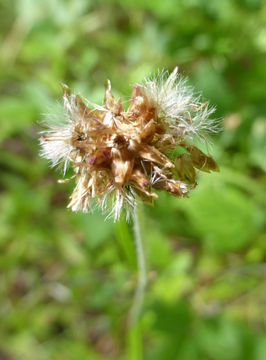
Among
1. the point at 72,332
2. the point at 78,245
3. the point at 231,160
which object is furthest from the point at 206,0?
the point at 72,332

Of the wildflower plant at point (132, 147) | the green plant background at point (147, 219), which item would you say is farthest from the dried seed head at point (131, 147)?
the green plant background at point (147, 219)

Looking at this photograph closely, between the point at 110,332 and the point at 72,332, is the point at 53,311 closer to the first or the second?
the point at 72,332

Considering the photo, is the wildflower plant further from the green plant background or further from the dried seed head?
the green plant background

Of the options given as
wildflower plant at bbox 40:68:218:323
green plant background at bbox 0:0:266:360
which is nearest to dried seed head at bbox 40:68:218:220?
wildflower plant at bbox 40:68:218:323

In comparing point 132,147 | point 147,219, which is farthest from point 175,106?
point 147,219

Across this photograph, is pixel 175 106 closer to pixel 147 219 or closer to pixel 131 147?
pixel 131 147

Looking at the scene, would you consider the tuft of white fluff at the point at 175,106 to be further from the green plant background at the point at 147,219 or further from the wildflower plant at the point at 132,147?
the green plant background at the point at 147,219
